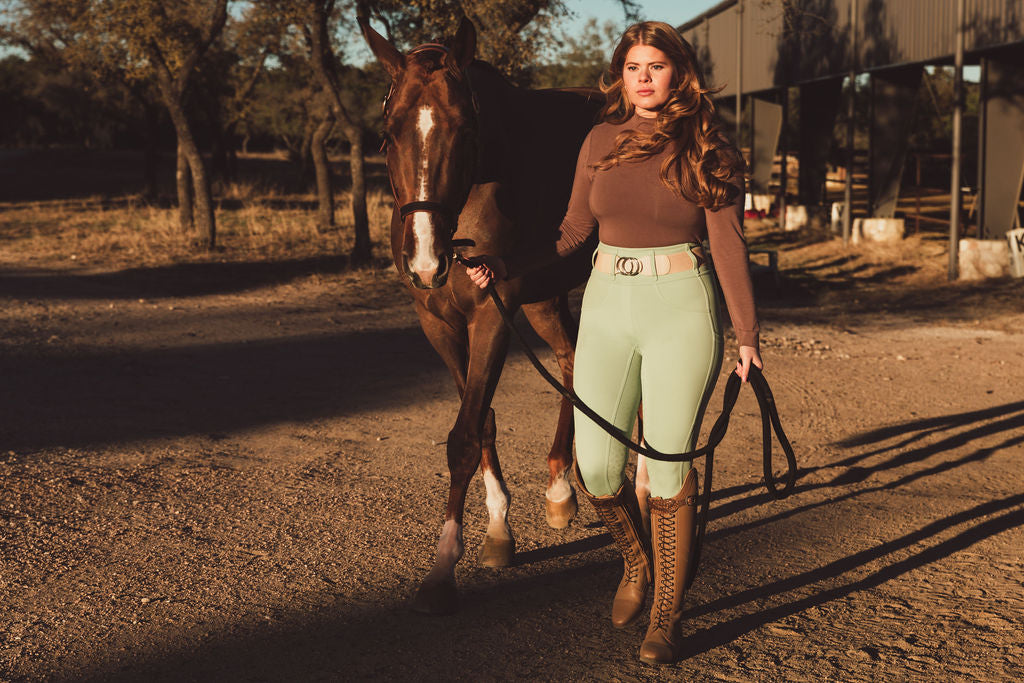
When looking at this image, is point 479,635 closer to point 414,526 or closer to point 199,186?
point 414,526

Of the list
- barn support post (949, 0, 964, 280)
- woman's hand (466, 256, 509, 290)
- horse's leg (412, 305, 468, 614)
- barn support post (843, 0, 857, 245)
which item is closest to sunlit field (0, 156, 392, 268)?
barn support post (843, 0, 857, 245)

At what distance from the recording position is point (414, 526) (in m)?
4.59

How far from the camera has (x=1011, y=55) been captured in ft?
47.4

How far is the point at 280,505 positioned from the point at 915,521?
306 centimetres

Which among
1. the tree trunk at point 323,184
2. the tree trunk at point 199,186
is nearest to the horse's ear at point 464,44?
the tree trunk at point 199,186

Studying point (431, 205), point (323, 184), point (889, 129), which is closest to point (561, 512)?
point (431, 205)

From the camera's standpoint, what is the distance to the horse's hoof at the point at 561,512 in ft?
15.2

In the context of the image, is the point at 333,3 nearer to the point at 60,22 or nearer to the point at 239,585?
the point at 60,22

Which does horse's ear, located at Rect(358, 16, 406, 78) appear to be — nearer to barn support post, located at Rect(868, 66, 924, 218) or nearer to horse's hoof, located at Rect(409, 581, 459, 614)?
horse's hoof, located at Rect(409, 581, 459, 614)

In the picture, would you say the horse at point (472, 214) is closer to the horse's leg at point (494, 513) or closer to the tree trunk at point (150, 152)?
the horse's leg at point (494, 513)

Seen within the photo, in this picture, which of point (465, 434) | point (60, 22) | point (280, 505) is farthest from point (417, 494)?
point (60, 22)

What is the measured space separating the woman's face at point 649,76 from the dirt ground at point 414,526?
1804 millimetres

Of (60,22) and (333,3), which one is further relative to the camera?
(60,22)

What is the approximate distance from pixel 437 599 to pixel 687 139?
185 cm
